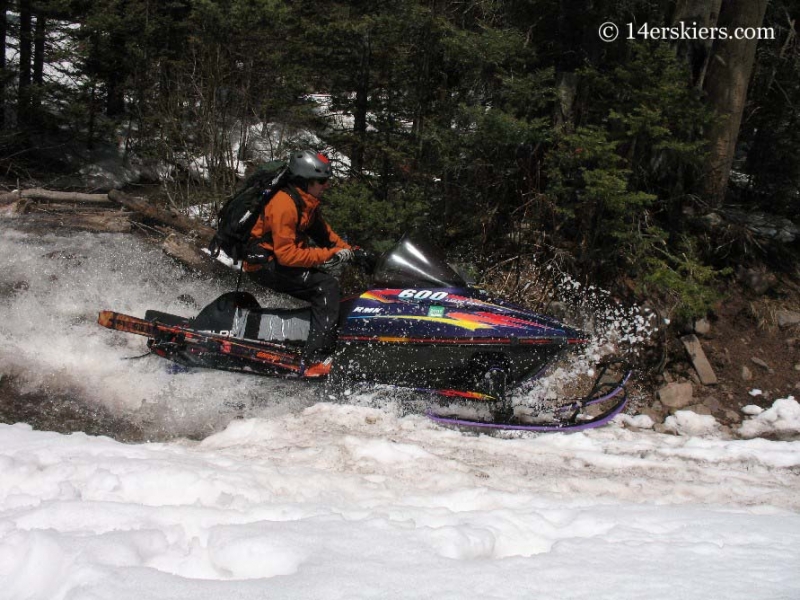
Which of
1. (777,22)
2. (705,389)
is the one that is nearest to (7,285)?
(705,389)

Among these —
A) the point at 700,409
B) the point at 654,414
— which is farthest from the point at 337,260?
the point at 700,409

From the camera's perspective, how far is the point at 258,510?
3285 millimetres

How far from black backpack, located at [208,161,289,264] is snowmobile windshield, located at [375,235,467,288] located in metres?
1.06

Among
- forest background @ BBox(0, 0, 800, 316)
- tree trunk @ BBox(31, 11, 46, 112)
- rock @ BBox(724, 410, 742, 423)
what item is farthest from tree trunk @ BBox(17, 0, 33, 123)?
rock @ BBox(724, 410, 742, 423)

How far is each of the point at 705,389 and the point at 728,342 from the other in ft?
2.78

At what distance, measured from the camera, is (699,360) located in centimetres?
689

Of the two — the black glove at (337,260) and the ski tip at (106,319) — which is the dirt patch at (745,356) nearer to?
the black glove at (337,260)

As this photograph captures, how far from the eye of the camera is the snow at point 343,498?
262cm

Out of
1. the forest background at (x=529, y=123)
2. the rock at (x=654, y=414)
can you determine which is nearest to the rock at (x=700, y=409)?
the rock at (x=654, y=414)

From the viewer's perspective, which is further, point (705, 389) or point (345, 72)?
point (345, 72)

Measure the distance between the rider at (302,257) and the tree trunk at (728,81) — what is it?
5200 millimetres

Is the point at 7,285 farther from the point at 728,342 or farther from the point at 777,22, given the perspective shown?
the point at 777,22

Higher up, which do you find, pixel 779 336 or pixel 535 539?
pixel 779 336

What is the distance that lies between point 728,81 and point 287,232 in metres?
6.01
